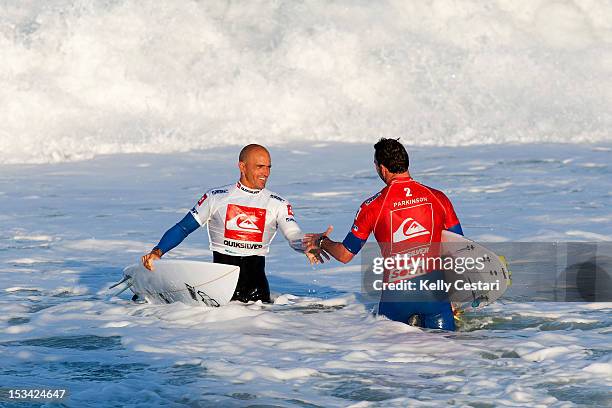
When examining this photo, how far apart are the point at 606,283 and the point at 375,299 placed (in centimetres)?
214

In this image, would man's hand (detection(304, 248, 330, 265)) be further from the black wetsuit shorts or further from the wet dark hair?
the wet dark hair

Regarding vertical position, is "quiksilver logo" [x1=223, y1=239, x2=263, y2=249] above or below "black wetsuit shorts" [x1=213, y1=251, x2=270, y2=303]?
above

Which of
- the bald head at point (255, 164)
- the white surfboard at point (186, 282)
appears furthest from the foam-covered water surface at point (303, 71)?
the bald head at point (255, 164)

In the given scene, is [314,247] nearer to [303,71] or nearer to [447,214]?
[447,214]

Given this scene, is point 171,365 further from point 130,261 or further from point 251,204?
point 130,261

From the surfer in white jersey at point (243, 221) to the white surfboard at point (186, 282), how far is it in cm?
17

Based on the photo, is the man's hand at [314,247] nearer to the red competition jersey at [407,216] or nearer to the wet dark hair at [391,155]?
the red competition jersey at [407,216]

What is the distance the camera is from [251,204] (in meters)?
8.27

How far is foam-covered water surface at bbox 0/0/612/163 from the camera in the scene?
24.6 meters

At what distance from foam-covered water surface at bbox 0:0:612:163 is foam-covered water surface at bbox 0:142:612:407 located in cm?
982

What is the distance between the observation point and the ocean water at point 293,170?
6336 mm

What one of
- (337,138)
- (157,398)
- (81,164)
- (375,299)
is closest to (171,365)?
(157,398)

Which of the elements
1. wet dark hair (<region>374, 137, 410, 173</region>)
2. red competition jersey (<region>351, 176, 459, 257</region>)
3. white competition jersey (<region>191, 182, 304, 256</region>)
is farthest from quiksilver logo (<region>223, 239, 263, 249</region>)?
wet dark hair (<region>374, 137, 410, 173</region>)

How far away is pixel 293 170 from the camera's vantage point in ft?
62.0
